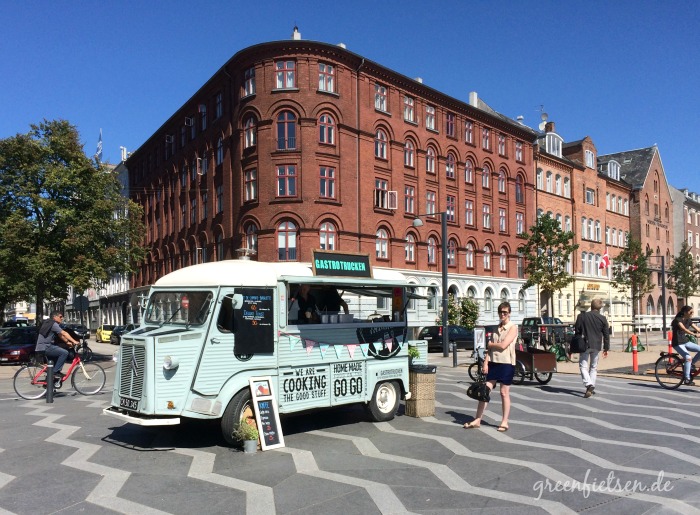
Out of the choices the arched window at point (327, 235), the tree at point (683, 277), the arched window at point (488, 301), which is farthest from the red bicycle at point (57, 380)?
the tree at point (683, 277)

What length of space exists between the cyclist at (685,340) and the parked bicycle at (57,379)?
13.3 metres

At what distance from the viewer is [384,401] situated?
1048 cm

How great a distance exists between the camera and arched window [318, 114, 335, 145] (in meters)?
35.7

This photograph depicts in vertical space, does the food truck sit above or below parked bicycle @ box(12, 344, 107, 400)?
above

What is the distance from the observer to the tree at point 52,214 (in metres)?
25.0

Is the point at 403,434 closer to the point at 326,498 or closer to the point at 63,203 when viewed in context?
the point at 326,498

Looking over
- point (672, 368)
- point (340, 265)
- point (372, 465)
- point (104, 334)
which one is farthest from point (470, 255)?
point (372, 465)

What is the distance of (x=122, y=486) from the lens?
22.0 ft

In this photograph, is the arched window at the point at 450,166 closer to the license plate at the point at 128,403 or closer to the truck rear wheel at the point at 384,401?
the truck rear wheel at the point at 384,401

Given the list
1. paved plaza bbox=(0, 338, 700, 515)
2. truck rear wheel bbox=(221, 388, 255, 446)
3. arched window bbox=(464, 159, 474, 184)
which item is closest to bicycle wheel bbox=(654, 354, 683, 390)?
paved plaza bbox=(0, 338, 700, 515)

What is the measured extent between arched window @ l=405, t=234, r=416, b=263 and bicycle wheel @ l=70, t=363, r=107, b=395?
27.4 metres

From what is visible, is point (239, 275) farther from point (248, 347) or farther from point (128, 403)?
point (128, 403)

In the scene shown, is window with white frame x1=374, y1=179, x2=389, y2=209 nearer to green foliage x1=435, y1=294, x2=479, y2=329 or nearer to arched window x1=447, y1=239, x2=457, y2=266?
arched window x1=447, y1=239, x2=457, y2=266

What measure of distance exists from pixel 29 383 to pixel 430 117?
1354 inches
